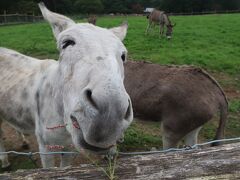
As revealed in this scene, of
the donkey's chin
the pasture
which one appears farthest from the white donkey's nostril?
the pasture

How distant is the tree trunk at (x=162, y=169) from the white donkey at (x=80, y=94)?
22 centimetres

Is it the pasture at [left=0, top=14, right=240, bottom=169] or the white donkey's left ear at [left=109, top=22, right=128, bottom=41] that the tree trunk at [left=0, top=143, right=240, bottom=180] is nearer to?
the white donkey's left ear at [left=109, top=22, right=128, bottom=41]

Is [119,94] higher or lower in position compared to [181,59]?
higher

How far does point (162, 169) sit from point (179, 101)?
2.76 m

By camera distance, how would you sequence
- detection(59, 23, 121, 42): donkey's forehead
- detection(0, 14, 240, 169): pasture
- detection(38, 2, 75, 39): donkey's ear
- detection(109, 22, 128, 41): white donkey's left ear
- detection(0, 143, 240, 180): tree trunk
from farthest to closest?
detection(0, 14, 240, 169): pasture → detection(109, 22, 128, 41): white donkey's left ear → detection(38, 2, 75, 39): donkey's ear → detection(59, 23, 121, 42): donkey's forehead → detection(0, 143, 240, 180): tree trunk

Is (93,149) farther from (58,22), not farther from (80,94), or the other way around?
(58,22)

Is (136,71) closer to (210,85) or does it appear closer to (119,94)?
(210,85)

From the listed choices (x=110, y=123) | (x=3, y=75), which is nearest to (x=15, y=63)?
(x=3, y=75)

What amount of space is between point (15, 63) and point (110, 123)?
2.99 m

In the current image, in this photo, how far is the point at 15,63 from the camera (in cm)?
428

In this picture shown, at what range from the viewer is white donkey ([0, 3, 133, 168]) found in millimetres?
1594

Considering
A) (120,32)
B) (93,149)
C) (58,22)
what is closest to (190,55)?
(120,32)

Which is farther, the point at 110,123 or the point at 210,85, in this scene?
the point at 210,85

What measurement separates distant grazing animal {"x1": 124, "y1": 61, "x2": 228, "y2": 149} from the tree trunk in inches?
99.7
